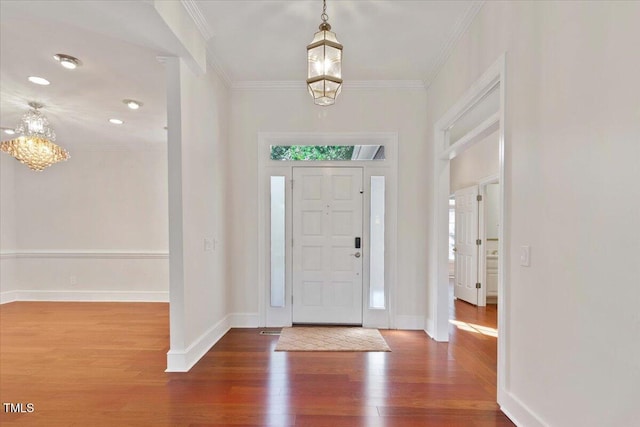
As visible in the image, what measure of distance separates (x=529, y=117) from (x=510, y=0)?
86cm

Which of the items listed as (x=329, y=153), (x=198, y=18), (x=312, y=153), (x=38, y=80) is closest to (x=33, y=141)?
(x=38, y=80)

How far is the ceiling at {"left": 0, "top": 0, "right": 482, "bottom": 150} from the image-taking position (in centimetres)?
229

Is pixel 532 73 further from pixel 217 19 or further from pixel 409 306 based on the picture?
pixel 409 306

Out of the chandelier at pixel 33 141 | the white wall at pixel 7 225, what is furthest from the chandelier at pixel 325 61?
the white wall at pixel 7 225

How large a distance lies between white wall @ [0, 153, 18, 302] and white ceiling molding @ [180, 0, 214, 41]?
4851 millimetres

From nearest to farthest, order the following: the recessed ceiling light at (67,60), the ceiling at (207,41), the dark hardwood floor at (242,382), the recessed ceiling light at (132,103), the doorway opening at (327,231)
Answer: the dark hardwood floor at (242,382)
the ceiling at (207,41)
the recessed ceiling light at (67,60)
the recessed ceiling light at (132,103)
the doorway opening at (327,231)

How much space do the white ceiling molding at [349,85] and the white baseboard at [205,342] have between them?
2.89 metres

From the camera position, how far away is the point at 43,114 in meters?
4.23

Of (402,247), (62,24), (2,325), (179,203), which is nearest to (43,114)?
(62,24)

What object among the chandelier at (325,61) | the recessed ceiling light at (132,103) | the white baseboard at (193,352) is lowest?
the white baseboard at (193,352)

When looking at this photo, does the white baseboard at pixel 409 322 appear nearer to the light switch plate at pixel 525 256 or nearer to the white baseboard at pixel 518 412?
the white baseboard at pixel 518 412

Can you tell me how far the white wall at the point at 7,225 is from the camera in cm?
516

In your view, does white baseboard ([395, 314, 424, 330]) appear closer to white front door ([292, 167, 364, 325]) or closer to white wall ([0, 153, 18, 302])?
white front door ([292, 167, 364, 325])

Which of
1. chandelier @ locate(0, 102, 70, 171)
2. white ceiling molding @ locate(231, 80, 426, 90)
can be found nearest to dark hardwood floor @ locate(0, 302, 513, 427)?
chandelier @ locate(0, 102, 70, 171)
